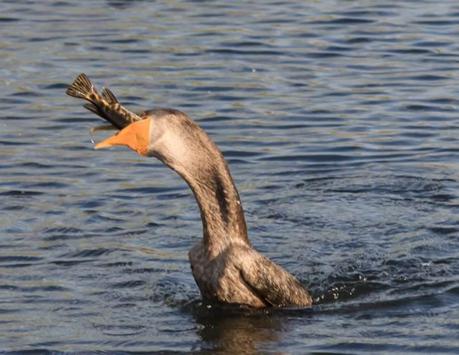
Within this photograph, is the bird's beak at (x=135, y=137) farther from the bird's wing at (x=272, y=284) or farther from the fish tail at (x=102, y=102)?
the bird's wing at (x=272, y=284)

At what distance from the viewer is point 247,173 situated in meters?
11.6

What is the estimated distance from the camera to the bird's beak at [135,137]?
25.9 feet

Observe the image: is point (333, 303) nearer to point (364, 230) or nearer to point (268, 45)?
point (364, 230)

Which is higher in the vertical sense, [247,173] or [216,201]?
[216,201]

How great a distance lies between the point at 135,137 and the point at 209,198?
0.60m

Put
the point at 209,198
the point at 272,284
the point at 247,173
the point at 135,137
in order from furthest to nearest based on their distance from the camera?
the point at 247,173 → the point at 272,284 → the point at 209,198 → the point at 135,137

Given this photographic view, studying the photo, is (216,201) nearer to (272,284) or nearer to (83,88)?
(272,284)

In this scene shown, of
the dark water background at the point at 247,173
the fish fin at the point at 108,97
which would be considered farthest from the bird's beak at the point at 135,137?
the dark water background at the point at 247,173

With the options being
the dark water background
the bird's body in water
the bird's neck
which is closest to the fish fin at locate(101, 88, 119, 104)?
the bird's body in water

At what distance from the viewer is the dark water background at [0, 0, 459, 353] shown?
28.1 feet

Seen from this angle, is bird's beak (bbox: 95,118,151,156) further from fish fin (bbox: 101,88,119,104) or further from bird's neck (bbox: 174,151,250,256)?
bird's neck (bbox: 174,151,250,256)

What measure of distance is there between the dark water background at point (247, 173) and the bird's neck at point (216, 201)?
0.45m

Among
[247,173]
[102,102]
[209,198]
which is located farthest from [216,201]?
[247,173]

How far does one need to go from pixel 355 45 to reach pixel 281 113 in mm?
2560
